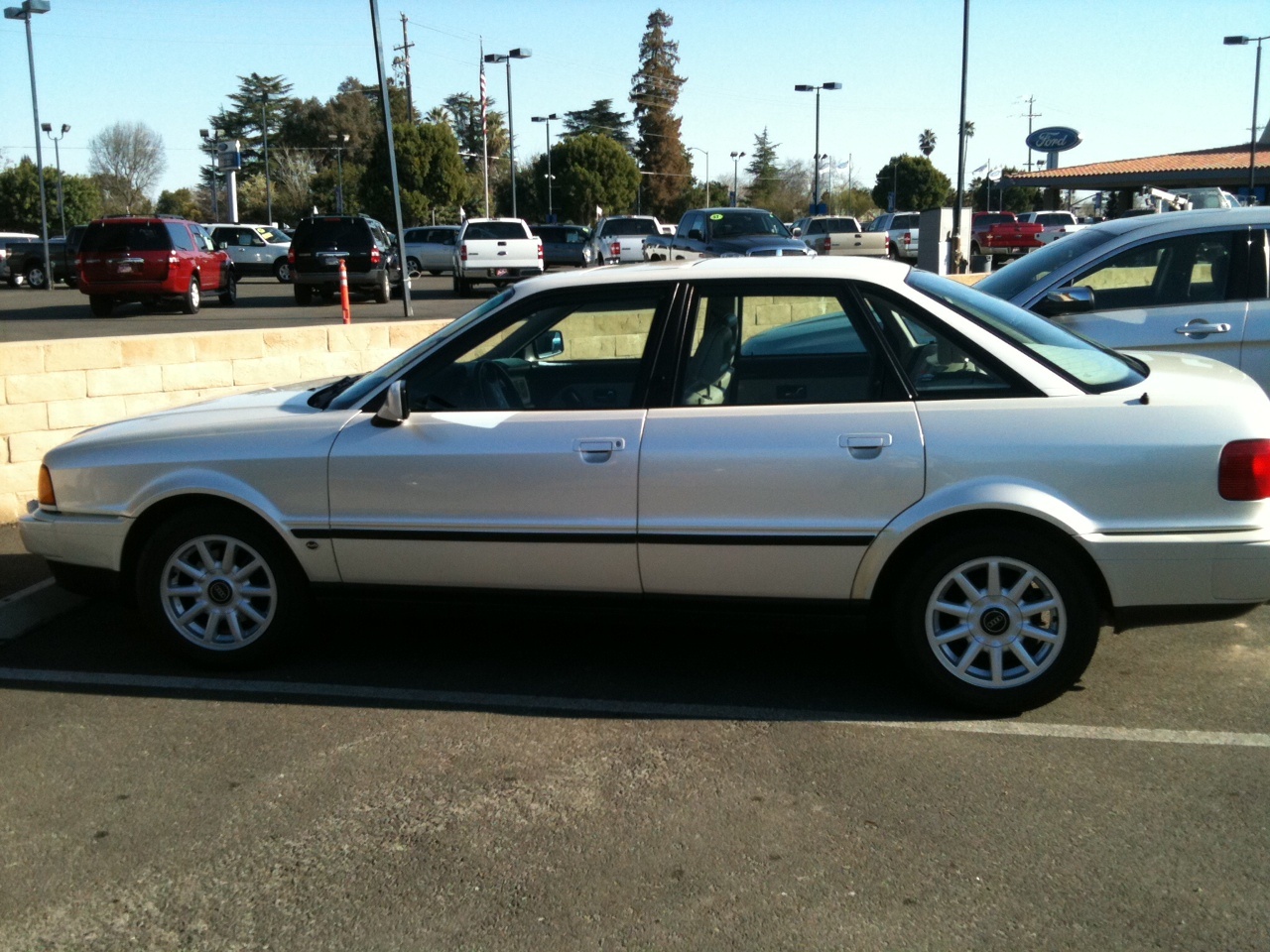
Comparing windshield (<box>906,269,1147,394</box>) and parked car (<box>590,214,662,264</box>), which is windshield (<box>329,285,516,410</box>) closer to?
windshield (<box>906,269,1147,394</box>)

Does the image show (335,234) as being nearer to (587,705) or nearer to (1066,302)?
(1066,302)

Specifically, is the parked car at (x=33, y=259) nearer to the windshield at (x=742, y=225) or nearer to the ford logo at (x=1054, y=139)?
the windshield at (x=742, y=225)

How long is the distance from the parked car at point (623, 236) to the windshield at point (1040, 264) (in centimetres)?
2129

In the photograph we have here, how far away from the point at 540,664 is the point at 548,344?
4.53 ft

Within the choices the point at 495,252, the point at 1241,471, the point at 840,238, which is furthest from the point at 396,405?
the point at 840,238

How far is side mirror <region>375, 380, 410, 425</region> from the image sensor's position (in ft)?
14.7

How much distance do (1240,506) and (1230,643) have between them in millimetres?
1315

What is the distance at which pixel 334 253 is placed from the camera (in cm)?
2550

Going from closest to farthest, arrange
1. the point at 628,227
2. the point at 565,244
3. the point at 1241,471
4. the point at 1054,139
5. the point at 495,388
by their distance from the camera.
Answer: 1. the point at 1241,471
2. the point at 495,388
3. the point at 628,227
4. the point at 565,244
5. the point at 1054,139

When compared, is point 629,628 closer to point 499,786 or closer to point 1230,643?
point 499,786

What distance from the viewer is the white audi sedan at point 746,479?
4109 mm

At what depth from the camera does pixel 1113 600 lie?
13.6ft

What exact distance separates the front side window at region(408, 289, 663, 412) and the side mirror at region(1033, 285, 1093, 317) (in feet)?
11.3

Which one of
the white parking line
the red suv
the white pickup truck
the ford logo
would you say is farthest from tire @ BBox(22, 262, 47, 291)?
the ford logo
